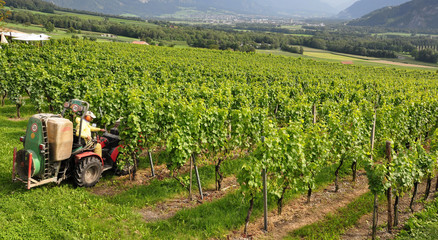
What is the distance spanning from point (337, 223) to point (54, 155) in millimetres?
7907

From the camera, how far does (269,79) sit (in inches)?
983

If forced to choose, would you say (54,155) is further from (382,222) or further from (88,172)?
A: (382,222)

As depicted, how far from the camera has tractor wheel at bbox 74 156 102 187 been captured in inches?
341

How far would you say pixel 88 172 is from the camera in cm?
904

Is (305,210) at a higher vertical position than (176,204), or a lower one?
lower

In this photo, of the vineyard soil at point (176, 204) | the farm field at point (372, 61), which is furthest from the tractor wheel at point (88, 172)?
the farm field at point (372, 61)

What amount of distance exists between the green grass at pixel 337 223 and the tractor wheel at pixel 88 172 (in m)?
5.98

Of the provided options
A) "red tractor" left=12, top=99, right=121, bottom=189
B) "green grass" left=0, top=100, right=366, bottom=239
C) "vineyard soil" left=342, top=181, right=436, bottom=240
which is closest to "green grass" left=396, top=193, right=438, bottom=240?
"vineyard soil" left=342, top=181, right=436, bottom=240

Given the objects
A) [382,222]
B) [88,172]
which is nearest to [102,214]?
[88,172]

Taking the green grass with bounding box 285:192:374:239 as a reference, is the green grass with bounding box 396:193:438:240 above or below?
above

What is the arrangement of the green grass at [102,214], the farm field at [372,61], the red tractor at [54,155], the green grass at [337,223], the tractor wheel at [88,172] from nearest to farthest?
the green grass at [102,214] < the green grass at [337,223] < the red tractor at [54,155] < the tractor wheel at [88,172] < the farm field at [372,61]

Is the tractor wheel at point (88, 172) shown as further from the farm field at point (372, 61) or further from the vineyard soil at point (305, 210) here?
the farm field at point (372, 61)

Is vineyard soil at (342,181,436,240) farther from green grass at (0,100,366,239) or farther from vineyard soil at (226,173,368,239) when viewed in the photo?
green grass at (0,100,366,239)

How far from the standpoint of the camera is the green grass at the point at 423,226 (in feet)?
23.1
